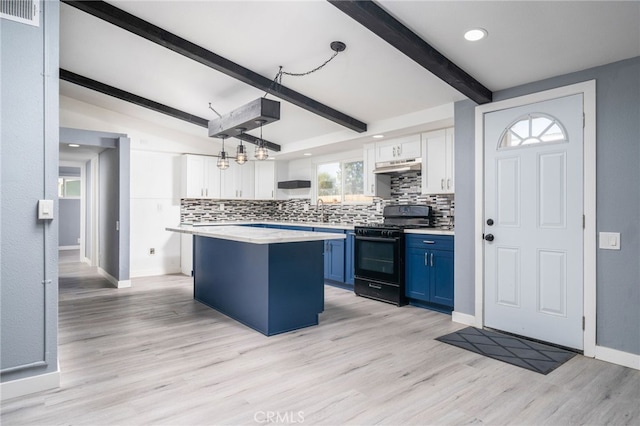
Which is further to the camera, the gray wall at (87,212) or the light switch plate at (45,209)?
the gray wall at (87,212)

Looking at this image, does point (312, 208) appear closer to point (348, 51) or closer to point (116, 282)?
point (116, 282)

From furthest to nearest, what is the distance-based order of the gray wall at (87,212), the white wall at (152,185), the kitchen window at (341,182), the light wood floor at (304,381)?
the gray wall at (87,212)
the white wall at (152,185)
the kitchen window at (341,182)
the light wood floor at (304,381)

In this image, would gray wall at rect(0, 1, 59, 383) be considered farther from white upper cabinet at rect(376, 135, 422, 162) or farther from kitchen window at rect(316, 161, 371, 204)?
kitchen window at rect(316, 161, 371, 204)

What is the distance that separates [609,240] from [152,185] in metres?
6.31

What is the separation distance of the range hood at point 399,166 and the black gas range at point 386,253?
0.49m

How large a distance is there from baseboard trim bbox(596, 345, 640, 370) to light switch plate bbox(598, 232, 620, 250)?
779mm

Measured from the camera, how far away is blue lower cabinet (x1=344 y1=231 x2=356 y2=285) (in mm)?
5328

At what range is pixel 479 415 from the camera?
213cm

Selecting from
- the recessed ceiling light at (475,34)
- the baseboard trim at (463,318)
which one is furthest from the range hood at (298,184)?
the recessed ceiling light at (475,34)

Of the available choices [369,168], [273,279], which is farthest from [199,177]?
[273,279]

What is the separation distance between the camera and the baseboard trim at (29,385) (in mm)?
2270

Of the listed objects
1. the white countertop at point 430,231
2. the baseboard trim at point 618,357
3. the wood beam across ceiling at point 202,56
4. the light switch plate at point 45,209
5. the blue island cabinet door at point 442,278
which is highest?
the wood beam across ceiling at point 202,56

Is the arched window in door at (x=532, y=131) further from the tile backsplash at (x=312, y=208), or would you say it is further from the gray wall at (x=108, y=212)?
the gray wall at (x=108, y=212)

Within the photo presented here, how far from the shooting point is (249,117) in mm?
3824
